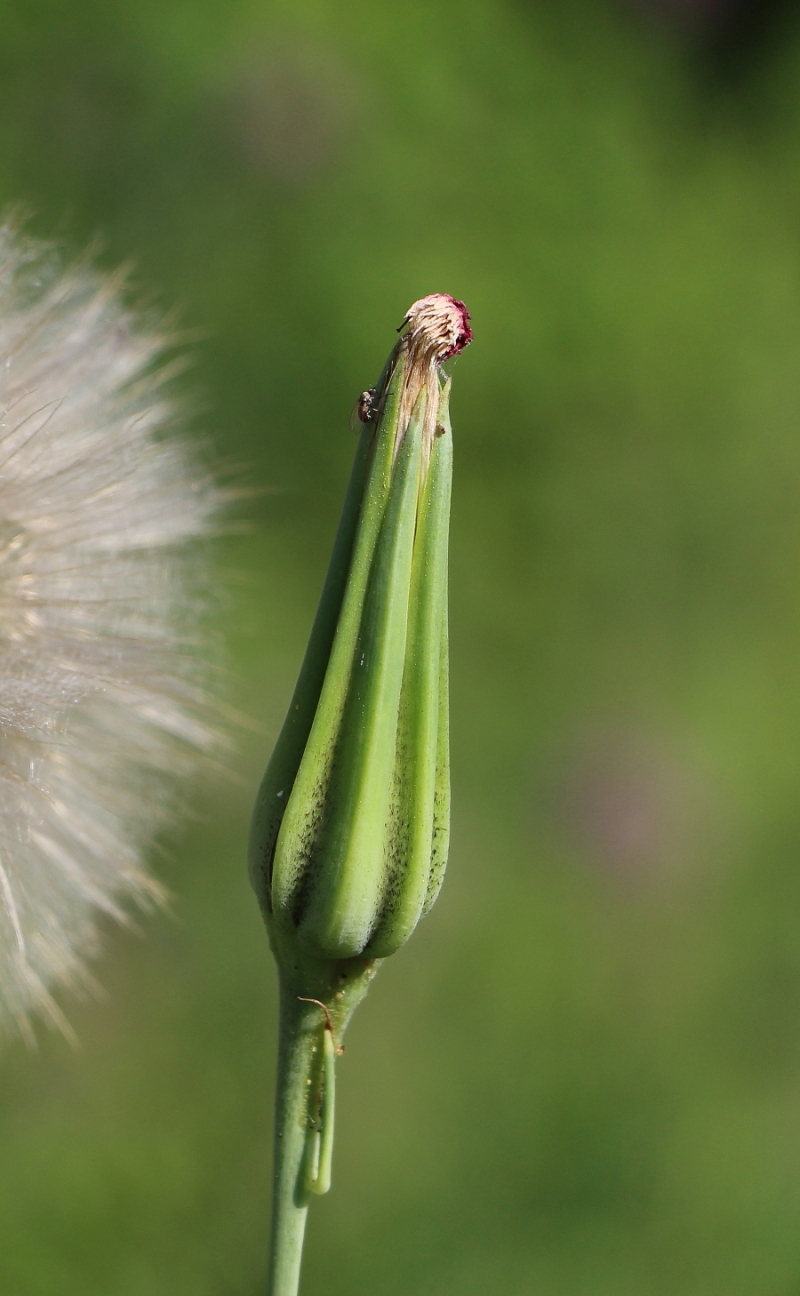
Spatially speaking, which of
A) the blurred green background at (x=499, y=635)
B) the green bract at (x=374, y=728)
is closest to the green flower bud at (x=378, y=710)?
the green bract at (x=374, y=728)

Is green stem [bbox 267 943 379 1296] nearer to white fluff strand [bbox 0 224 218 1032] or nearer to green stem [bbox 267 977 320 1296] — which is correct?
green stem [bbox 267 977 320 1296]

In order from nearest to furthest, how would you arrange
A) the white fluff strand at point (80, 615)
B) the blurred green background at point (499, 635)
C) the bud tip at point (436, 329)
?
the bud tip at point (436, 329) → the white fluff strand at point (80, 615) → the blurred green background at point (499, 635)

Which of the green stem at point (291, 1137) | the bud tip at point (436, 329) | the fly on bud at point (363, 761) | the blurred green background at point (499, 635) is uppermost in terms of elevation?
the blurred green background at point (499, 635)

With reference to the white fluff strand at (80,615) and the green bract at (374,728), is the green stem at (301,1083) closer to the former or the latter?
the green bract at (374,728)

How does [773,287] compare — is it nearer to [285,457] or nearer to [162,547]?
[285,457]

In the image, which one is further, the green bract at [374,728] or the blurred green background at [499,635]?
the blurred green background at [499,635]

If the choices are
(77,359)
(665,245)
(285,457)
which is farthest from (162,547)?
(665,245)
